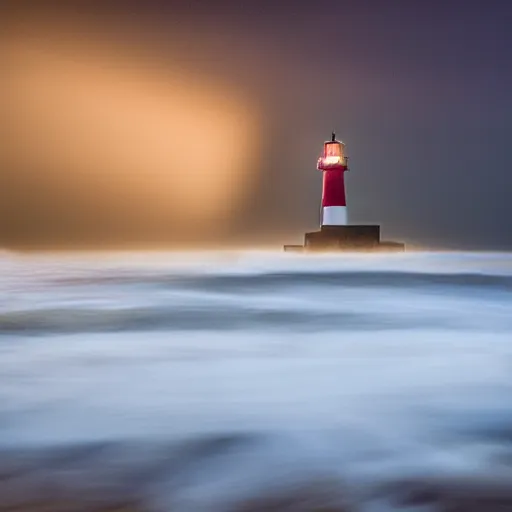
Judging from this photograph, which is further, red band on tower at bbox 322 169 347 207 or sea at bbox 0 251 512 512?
red band on tower at bbox 322 169 347 207

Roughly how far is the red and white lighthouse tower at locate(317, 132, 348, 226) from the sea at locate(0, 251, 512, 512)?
1082cm

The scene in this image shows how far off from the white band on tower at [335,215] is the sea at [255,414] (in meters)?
10.8

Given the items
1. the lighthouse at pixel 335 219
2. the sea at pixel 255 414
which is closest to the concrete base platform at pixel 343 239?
the lighthouse at pixel 335 219

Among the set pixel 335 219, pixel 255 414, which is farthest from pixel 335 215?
pixel 255 414

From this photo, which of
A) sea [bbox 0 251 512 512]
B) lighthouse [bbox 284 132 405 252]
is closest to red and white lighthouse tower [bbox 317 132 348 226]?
lighthouse [bbox 284 132 405 252]

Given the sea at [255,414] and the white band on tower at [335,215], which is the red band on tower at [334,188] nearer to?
the white band on tower at [335,215]

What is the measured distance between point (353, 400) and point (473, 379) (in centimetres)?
35

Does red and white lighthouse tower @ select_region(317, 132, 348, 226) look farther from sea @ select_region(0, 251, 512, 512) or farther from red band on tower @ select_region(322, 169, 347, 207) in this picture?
sea @ select_region(0, 251, 512, 512)

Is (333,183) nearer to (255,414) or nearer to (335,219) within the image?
(335,219)

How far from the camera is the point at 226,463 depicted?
40.9 inches

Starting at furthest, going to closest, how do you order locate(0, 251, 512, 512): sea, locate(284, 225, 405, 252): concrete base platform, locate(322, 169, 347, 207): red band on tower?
1. locate(284, 225, 405, 252): concrete base platform
2. locate(322, 169, 347, 207): red band on tower
3. locate(0, 251, 512, 512): sea

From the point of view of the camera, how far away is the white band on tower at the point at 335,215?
1391cm

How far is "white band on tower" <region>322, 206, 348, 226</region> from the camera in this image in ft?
45.6

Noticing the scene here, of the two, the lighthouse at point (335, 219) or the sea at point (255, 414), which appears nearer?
the sea at point (255, 414)
